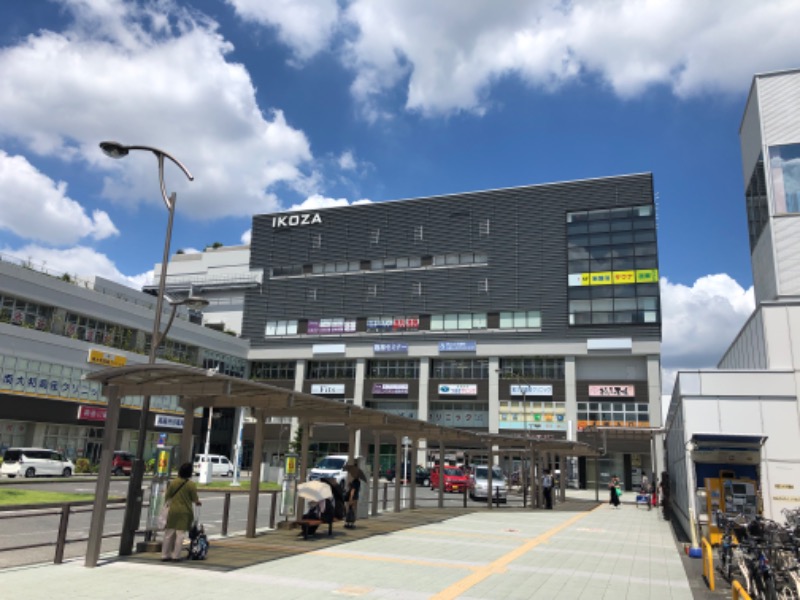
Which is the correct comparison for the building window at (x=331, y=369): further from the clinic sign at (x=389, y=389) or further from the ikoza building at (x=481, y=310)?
the clinic sign at (x=389, y=389)

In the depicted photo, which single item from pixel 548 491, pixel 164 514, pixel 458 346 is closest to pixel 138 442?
pixel 164 514

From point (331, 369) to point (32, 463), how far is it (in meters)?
36.4

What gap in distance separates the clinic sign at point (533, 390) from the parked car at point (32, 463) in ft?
123

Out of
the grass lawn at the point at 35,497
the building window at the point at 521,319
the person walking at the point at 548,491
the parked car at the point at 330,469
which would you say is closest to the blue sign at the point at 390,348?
the building window at the point at 521,319

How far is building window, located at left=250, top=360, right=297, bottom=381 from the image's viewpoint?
6912 cm

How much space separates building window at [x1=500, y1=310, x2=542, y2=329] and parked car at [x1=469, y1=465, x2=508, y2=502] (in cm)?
2581

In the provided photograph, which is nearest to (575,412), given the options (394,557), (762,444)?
(762,444)

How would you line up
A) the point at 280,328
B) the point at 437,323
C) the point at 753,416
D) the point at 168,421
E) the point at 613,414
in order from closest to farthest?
1. the point at 753,416
2. the point at 168,421
3. the point at 613,414
4. the point at 437,323
5. the point at 280,328

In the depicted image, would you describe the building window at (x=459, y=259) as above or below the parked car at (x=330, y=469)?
above

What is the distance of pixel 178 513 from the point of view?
10156 mm

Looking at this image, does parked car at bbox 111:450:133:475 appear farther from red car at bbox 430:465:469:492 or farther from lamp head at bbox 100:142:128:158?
lamp head at bbox 100:142:128:158

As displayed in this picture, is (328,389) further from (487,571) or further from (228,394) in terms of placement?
(487,571)

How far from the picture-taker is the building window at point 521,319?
59594 mm

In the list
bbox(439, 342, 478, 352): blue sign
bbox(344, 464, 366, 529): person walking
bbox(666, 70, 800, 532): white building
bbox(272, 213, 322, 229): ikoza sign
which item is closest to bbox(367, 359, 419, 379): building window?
bbox(439, 342, 478, 352): blue sign
